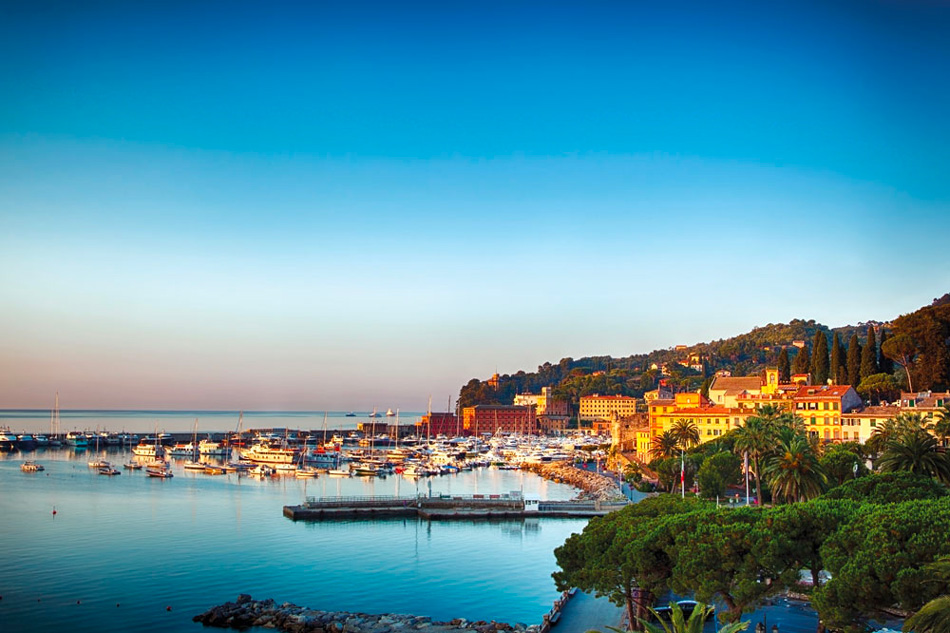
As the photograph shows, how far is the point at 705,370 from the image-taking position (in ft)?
634

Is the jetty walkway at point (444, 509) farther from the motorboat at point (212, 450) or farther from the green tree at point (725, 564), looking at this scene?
the motorboat at point (212, 450)

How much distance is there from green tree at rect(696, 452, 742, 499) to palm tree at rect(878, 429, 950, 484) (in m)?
16.5

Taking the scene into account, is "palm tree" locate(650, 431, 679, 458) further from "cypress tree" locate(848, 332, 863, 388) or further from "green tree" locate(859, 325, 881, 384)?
"green tree" locate(859, 325, 881, 384)

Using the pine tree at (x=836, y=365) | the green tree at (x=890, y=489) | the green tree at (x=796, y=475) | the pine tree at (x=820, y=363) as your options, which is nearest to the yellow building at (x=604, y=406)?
the pine tree at (x=820, y=363)

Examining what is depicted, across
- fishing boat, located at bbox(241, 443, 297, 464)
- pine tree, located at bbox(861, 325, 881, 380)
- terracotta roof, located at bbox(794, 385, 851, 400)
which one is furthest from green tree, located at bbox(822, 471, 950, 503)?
fishing boat, located at bbox(241, 443, 297, 464)

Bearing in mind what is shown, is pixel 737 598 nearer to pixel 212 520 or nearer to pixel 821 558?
pixel 821 558

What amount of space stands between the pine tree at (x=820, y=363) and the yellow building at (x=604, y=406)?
96194 mm

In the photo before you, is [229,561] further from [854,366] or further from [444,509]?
[854,366]

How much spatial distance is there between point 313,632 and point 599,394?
16363 centimetres

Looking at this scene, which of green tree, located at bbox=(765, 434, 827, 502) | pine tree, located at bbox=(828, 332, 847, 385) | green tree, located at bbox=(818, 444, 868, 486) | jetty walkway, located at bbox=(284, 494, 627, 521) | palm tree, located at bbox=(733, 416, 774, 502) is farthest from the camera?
pine tree, located at bbox=(828, 332, 847, 385)

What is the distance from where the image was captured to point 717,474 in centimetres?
4456

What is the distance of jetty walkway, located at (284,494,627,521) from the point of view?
52.9 metres

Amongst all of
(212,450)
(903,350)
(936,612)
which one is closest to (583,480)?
(903,350)

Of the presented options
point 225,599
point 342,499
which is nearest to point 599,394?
point 342,499
